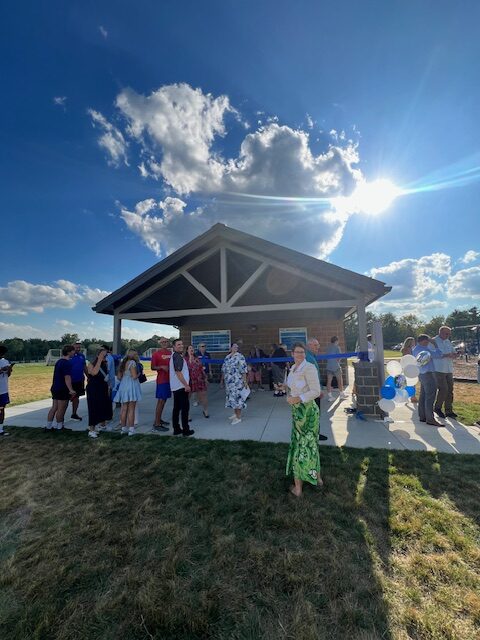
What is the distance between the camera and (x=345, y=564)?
7.52 ft

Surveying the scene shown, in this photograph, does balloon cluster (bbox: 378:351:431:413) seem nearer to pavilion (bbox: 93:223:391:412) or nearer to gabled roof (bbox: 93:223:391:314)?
pavilion (bbox: 93:223:391:412)

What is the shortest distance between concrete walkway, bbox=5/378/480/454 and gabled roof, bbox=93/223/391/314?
305 centimetres

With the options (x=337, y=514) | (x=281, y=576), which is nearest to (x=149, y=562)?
(x=281, y=576)

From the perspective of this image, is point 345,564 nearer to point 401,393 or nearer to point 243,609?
point 243,609

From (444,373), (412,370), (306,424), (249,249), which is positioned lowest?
(306,424)

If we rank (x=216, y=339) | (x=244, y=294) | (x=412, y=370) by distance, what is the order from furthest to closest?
(x=216, y=339) < (x=244, y=294) < (x=412, y=370)

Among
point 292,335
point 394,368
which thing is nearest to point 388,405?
point 394,368

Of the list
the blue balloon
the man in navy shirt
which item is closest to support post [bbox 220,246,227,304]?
the man in navy shirt

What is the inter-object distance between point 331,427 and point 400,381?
169 cm

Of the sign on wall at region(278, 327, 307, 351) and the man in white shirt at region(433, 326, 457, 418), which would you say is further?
the sign on wall at region(278, 327, 307, 351)

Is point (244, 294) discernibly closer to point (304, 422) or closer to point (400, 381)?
point (400, 381)

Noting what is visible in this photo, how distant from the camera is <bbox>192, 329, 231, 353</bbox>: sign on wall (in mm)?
12812

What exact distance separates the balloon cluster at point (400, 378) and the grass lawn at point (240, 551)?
162 cm

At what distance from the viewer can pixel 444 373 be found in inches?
236
